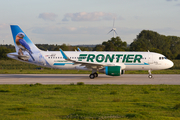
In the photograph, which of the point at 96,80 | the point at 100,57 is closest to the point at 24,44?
the point at 100,57

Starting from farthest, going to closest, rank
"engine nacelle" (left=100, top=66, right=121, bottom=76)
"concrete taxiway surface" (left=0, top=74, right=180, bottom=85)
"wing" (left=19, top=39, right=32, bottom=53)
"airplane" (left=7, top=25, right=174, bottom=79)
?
1. "wing" (left=19, top=39, right=32, bottom=53)
2. "airplane" (left=7, top=25, right=174, bottom=79)
3. "engine nacelle" (left=100, top=66, right=121, bottom=76)
4. "concrete taxiway surface" (left=0, top=74, right=180, bottom=85)

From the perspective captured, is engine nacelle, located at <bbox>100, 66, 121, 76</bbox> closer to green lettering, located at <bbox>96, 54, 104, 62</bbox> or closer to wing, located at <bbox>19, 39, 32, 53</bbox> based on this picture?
green lettering, located at <bbox>96, 54, 104, 62</bbox>

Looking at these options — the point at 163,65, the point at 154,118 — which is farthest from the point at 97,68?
the point at 154,118

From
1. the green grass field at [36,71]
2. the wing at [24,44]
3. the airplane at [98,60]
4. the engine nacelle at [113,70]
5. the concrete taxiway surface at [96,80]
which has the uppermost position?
the wing at [24,44]

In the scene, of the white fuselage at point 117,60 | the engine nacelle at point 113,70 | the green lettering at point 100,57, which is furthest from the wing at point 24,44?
the engine nacelle at point 113,70

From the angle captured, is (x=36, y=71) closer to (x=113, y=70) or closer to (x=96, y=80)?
(x=96, y=80)

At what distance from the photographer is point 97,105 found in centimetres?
1273

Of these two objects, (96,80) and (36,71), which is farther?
(36,71)

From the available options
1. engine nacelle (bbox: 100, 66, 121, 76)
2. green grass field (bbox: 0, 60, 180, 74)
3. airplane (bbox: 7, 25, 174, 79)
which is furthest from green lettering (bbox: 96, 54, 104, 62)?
green grass field (bbox: 0, 60, 180, 74)

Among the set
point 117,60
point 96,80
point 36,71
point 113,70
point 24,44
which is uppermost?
point 24,44

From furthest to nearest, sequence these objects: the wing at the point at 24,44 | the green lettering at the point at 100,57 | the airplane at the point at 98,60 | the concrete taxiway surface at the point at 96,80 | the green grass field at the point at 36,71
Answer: the green grass field at the point at 36,71
the wing at the point at 24,44
the green lettering at the point at 100,57
the airplane at the point at 98,60
the concrete taxiway surface at the point at 96,80

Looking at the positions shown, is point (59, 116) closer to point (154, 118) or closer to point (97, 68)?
point (154, 118)

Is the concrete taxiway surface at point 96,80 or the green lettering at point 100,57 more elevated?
the green lettering at point 100,57

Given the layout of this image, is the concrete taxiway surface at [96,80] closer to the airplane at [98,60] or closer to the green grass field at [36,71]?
the airplane at [98,60]
